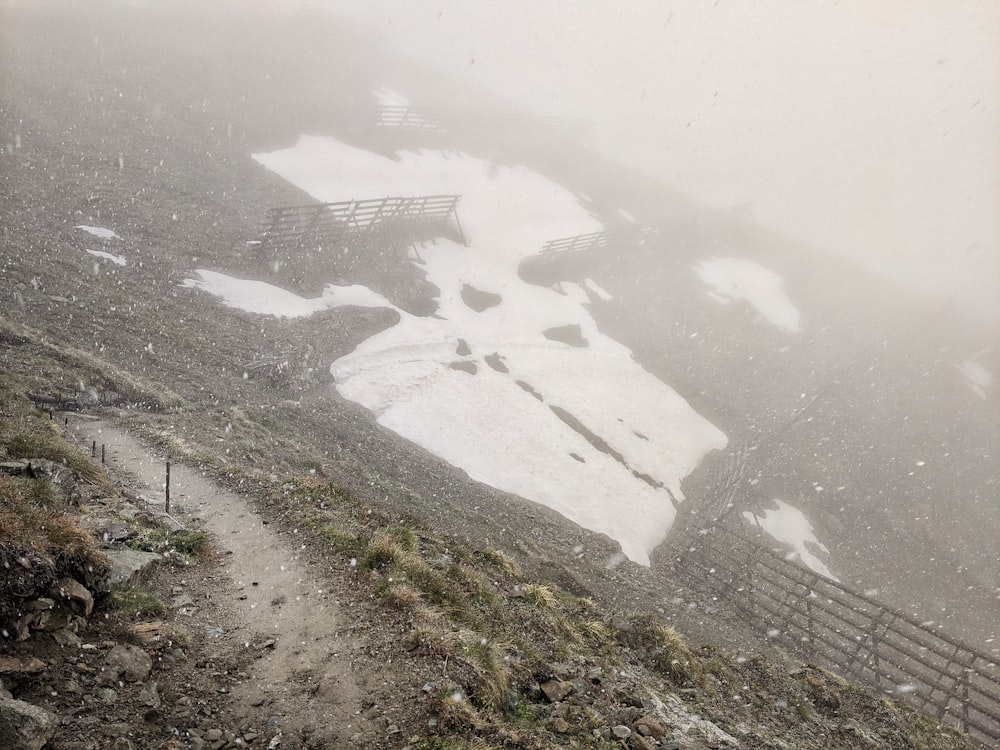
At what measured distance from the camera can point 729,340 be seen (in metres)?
38.7

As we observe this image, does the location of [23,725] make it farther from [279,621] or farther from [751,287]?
[751,287]

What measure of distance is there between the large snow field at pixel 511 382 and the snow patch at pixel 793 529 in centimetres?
432

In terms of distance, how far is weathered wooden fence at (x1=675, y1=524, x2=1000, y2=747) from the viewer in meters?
15.2

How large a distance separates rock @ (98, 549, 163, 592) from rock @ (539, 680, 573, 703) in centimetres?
573

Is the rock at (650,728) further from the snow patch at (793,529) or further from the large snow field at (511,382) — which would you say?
the snow patch at (793,529)

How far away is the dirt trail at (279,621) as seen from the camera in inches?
219

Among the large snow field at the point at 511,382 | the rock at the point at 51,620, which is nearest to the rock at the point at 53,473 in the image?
the rock at the point at 51,620

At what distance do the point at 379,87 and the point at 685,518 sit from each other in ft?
172

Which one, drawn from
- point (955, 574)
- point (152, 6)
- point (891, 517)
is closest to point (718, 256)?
point (891, 517)

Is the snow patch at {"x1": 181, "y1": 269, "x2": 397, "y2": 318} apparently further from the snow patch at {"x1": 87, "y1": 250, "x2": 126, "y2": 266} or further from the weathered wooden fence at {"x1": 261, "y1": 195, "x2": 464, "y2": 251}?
the weathered wooden fence at {"x1": 261, "y1": 195, "x2": 464, "y2": 251}

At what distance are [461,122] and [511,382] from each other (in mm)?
37375

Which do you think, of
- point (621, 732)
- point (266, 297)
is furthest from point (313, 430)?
point (621, 732)

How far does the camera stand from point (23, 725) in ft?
13.0

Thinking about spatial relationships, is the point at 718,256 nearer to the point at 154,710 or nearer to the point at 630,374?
the point at 630,374
